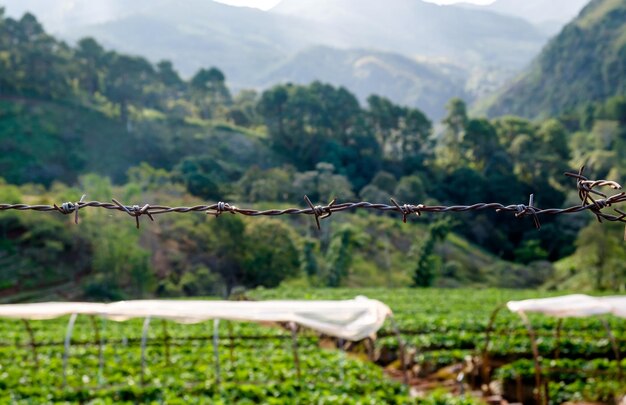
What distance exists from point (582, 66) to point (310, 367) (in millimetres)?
88215

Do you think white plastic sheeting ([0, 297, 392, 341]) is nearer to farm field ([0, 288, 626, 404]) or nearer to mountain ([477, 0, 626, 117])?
farm field ([0, 288, 626, 404])

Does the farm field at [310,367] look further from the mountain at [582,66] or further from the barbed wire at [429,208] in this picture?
the mountain at [582,66]

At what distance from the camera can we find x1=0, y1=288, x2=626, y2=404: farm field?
27.3 feet

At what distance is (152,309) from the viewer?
8906 millimetres

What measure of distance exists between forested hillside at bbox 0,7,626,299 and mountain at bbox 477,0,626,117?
595 inches

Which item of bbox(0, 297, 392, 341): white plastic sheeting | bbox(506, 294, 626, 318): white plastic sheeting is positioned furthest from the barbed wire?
bbox(506, 294, 626, 318): white plastic sheeting

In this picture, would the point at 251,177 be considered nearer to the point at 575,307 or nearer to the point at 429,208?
the point at 575,307

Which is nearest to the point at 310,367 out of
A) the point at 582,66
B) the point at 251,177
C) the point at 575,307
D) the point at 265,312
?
the point at 265,312

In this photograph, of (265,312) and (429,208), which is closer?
(429,208)

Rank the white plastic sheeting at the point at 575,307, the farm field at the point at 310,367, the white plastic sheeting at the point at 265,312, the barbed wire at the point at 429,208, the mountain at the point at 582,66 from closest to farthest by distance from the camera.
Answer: the barbed wire at the point at 429,208, the farm field at the point at 310,367, the white plastic sheeting at the point at 265,312, the white plastic sheeting at the point at 575,307, the mountain at the point at 582,66

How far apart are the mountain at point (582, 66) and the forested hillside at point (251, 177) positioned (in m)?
15.1

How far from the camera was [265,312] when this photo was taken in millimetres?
8664

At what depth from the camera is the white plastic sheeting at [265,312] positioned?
28.1ft

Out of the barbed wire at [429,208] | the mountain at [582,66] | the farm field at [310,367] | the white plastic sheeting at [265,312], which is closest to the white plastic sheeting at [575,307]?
the farm field at [310,367]
